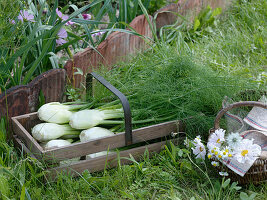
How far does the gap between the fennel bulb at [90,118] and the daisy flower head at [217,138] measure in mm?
595

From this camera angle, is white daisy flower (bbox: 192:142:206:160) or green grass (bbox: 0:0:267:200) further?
white daisy flower (bbox: 192:142:206:160)

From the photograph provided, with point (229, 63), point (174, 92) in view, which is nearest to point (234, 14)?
point (229, 63)

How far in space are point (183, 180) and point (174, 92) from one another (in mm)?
583

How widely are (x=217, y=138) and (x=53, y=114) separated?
1.02m

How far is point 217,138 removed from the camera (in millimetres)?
2176

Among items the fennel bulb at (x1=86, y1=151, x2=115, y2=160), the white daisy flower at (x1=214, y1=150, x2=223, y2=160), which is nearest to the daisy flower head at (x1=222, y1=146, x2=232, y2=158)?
the white daisy flower at (x1=214, y1=150, x2=223, y2=160)

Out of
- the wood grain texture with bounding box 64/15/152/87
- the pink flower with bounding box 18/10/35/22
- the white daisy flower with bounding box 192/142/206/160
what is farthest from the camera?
the wood grain texture with bounding box 64/15/152/87

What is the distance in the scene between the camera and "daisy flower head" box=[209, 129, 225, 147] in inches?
84.7

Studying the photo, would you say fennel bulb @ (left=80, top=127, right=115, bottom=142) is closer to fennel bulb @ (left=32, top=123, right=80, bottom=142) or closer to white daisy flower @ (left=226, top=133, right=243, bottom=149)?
fennel bulb @ (left=32, top=123, right=80, bottom=142)

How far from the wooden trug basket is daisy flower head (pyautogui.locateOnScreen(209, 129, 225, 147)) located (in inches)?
13.3

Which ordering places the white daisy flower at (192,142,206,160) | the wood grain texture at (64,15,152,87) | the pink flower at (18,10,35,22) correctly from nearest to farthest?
the white daisy flower at (192,142,206,160) → the pink flower at (18,10,35,22) → the wood grain texture at (64,15,152,87)

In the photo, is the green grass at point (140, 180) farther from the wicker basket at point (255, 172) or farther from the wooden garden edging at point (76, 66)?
the wooden garden edging at point (76, 66)

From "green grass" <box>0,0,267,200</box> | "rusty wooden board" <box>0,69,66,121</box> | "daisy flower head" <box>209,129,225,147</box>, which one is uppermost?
"rusty wooden board" <box>0,69,66,121</box>

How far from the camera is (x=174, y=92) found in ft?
8.31
